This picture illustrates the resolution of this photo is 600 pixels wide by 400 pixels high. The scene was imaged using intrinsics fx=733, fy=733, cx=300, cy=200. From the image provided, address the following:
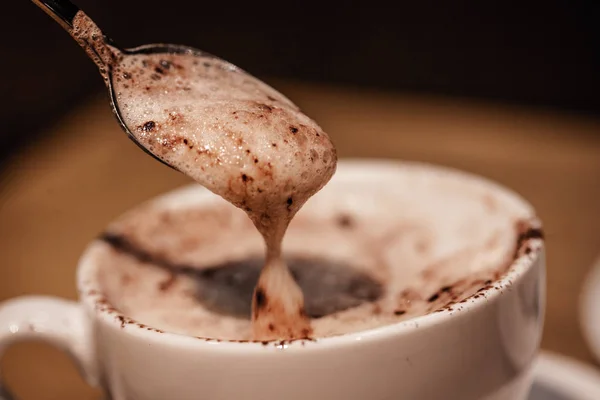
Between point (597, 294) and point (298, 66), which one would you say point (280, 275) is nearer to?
point (597, 294)

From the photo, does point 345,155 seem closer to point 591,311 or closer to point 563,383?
point 591,311

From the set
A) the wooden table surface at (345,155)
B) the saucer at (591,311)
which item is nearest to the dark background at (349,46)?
the wooden table surface at (345,155)

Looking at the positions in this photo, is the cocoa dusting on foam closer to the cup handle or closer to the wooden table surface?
the cup handle

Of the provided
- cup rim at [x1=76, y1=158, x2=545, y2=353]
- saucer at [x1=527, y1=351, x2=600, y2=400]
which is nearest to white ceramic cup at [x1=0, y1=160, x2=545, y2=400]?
cup rim at [x1=76, y1=158, x2=545, y2=353]

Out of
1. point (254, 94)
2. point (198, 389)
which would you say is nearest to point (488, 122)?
point (254, 94)

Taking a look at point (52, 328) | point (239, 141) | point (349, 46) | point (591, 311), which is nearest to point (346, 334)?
point (239, 141)

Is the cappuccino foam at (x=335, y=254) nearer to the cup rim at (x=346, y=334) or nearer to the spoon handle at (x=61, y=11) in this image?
the cup rim at (x=346, y=334)

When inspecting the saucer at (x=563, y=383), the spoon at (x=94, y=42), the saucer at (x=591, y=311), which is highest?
the spoon at (x=94, y=42)
